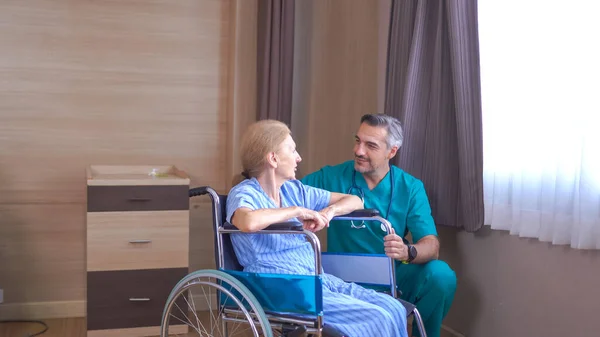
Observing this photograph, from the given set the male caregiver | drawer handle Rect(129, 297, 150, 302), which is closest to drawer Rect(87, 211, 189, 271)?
drawer handle Rect(129, 297, 150, 302)

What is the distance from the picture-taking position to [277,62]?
3547mm

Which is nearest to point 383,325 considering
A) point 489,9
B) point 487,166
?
point 487,166

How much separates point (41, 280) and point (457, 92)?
7.41ft

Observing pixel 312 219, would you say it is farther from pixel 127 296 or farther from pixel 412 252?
pixel 127 296

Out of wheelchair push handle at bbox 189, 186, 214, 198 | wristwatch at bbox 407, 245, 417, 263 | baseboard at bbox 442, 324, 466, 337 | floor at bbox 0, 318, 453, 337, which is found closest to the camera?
wheelchair push handle at bbox 189, 186, 214, 198

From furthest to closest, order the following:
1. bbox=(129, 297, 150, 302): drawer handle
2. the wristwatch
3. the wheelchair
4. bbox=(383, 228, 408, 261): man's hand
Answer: bbox=(129, 297, 150, 302): drawer handle < the wristwatch < bbox=(383, 228, 408, 261): man's hand < the wheelchair

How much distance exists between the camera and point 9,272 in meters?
3.50

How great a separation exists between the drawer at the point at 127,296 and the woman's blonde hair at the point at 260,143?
105 cm

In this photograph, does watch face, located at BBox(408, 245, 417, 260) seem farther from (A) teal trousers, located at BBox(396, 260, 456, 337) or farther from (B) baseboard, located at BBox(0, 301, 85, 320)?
(B) baseboard, located at BBox(0, 301, 85, 320)

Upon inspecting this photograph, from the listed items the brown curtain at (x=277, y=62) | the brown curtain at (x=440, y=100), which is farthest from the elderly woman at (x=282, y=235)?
the brown curtain at (x=277, y=62)

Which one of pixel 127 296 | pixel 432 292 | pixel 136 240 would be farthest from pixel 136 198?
pixel 432 292

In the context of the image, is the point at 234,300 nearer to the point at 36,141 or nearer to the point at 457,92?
the point at 457,92

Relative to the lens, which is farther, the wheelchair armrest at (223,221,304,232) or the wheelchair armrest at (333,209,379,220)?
the wheelchair armrest at (333,209,379,220)

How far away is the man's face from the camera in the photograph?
279cm
